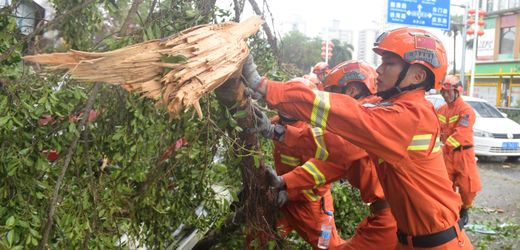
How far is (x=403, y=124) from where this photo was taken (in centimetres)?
259

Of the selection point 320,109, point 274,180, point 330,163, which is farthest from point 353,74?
point 320,109

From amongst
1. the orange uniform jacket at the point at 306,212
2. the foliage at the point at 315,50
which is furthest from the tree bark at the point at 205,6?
the foliage at the point at 315,50

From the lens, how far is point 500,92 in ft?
109

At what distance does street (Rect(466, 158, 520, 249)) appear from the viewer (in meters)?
6.02

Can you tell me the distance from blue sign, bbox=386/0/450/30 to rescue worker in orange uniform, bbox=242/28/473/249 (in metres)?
12.6

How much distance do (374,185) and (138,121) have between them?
1.73 metres

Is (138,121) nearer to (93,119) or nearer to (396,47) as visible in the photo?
(93,119)

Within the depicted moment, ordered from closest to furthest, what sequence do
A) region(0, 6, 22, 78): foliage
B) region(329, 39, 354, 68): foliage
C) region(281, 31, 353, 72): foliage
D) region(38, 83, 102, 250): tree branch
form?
region(38, 83, 102, 250): tree branch
region(0, 6, 22, 78): foliage
region(281, 31, 353, 72): foliage
region(329, 39, 354, 68): foliage

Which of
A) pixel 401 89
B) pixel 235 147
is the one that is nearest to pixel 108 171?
pixel 235 147

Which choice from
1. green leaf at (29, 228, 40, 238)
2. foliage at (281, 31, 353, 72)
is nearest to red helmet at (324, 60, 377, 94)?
green leaf at (29, 228, 40, 238)

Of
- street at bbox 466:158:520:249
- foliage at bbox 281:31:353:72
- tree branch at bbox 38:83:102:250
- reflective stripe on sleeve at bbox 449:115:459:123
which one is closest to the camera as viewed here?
tree branch at bbox 38:83:102:250

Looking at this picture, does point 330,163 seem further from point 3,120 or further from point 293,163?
point 3,120

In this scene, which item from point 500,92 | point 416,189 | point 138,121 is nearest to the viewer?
point 138,121

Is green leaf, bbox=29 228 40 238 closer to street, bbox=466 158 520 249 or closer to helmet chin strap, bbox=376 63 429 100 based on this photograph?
helmet chin strap, bbox=376 63 429 100
